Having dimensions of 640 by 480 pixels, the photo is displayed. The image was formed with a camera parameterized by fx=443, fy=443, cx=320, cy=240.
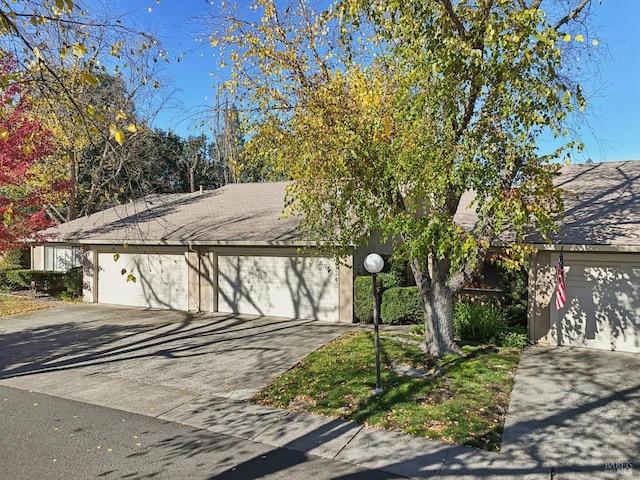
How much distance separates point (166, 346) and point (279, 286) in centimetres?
422

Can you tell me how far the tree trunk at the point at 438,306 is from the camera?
8859 mm

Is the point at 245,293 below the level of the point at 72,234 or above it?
below

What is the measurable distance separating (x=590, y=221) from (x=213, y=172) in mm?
32690

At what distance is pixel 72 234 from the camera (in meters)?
17.7

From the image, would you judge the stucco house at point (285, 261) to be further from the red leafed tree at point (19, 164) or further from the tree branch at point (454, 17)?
the tree branch at point (454, 17)

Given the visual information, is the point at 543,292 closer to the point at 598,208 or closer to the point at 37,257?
the point at 598,208

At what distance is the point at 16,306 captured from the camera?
16.0m

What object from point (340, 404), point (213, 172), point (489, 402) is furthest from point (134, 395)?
point (213, 172)

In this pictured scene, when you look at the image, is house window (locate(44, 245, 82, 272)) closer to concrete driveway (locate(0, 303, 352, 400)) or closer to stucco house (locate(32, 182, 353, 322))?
stucco house (locate(32, 182, 353, 322))

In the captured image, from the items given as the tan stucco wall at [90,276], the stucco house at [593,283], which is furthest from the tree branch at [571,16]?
the tan stucco wall at [90,276]

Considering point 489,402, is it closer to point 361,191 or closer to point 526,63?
point 361,191

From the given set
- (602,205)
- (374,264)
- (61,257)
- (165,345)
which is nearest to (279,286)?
(165,345)

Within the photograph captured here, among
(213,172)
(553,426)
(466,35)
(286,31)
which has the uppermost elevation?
(213,172)

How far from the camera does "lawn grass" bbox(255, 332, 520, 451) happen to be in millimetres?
5961
